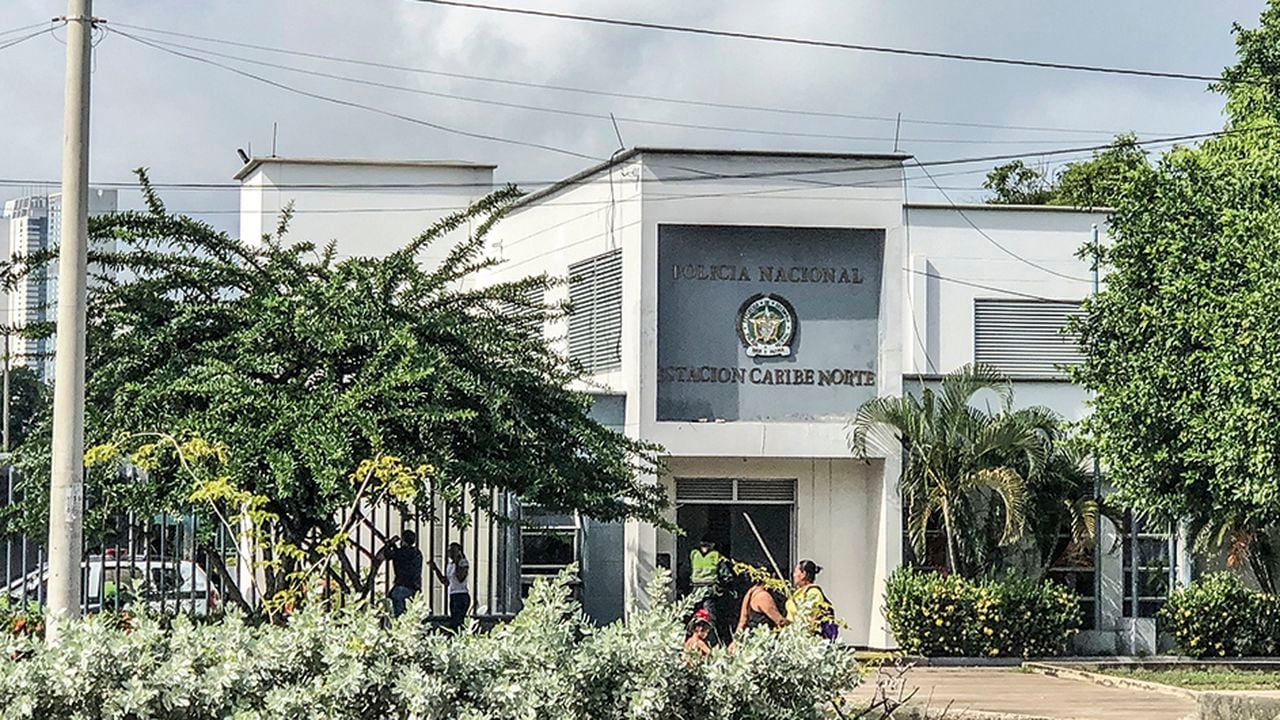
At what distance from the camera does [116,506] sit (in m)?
17.7

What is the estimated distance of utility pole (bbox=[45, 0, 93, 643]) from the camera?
12.3 metres

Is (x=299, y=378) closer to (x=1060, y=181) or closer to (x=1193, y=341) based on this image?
(x=1193, y=341)

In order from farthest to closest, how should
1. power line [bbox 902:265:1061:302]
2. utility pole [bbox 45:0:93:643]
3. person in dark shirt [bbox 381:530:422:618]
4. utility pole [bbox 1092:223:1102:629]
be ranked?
power line [bbox 902:265:1061:302] → utility pole [bbox 1092:223:1102:629] → person in dark shirt [bbox 381:530:422:618] → utility pole [bbox 45:0:93:643]

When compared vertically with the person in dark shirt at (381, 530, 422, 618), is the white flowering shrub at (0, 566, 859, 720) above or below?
above

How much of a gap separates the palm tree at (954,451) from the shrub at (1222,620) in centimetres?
277

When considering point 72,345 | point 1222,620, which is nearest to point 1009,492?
point 1222,620

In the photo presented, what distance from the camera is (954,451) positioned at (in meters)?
27.5

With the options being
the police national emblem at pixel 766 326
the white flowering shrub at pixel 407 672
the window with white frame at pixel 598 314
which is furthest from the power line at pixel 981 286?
the white flowering shrub at pixel 407 672

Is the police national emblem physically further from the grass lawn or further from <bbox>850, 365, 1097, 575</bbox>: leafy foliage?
the grass lawn

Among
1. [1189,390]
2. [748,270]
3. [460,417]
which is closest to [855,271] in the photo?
[748,270]

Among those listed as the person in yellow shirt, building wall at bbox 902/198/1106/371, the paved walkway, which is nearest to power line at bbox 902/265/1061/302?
building wall at bbox 902/198/1106/371

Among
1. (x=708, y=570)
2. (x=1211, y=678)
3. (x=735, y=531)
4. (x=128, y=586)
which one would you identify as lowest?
(x=1211, y=678)

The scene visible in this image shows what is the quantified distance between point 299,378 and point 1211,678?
12904 mm

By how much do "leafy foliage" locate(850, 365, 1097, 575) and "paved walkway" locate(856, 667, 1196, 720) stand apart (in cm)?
231
